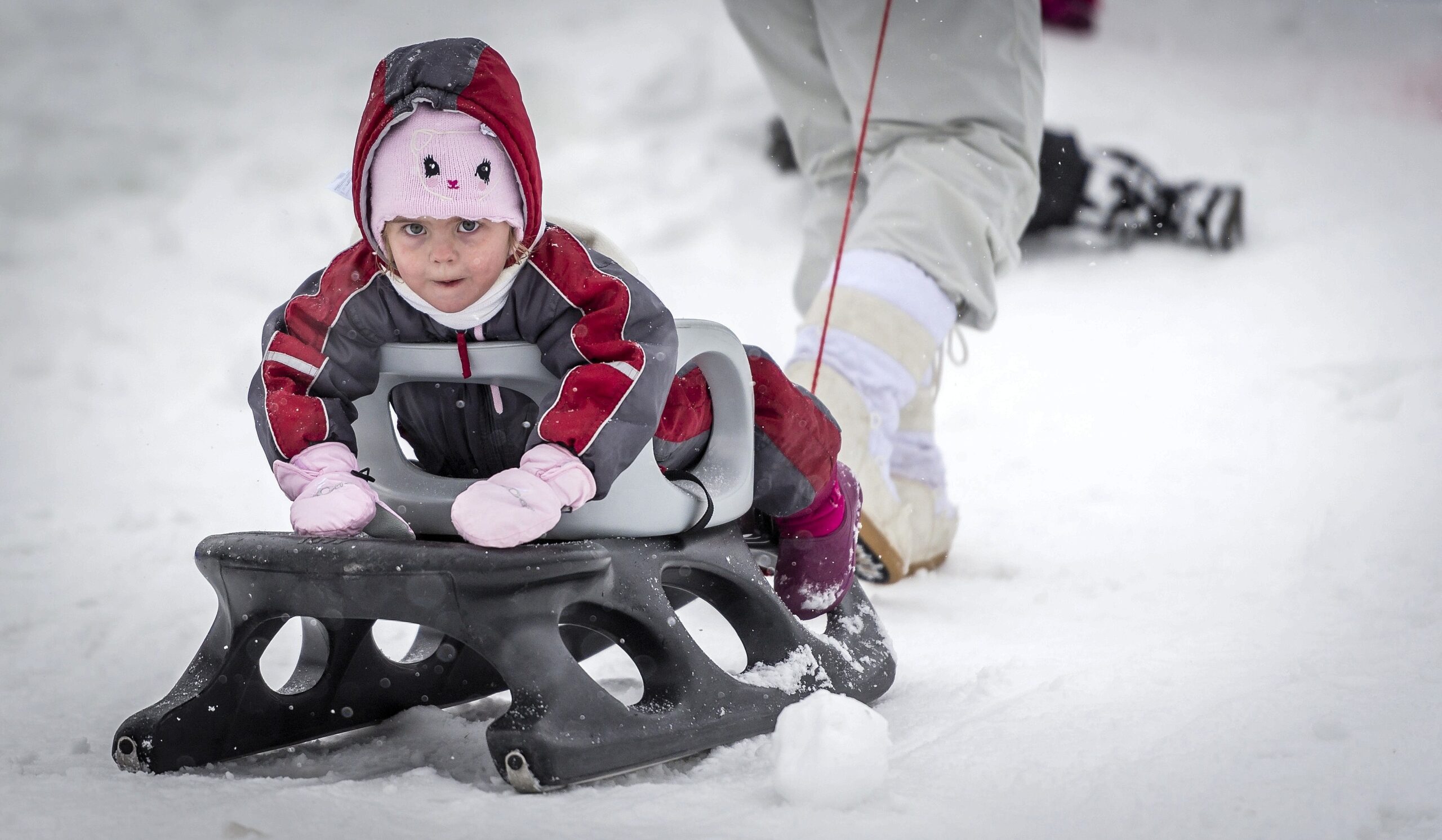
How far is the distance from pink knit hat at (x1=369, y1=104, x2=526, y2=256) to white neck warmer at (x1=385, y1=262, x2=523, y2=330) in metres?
0.07

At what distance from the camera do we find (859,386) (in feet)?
7.74

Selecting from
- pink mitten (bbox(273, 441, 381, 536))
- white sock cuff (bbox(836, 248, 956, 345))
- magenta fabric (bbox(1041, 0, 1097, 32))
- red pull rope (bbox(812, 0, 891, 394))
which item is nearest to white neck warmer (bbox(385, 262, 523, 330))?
pink mitten (bbox(273, 441, 381, 536))

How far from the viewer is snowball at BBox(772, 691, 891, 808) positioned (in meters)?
1.23

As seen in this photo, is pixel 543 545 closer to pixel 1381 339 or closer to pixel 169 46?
pixel 1381 339

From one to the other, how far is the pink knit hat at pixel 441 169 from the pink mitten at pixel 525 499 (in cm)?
29

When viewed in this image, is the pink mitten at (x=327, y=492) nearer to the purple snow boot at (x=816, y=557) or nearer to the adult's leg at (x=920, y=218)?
the purple snow boot at (x=816, y=557)

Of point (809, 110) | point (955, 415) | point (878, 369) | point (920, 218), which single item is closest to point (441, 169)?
point (878, 369)

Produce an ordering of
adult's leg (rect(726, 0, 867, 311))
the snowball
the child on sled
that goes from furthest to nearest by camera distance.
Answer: adult's leg (rect(726, 0, 867, 311)) < the child on sled < the snowball

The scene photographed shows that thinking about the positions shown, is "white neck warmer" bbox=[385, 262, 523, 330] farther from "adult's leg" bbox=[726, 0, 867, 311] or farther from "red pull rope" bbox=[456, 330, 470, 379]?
"adult's leg" bbox=[726, 0, 867, 311]

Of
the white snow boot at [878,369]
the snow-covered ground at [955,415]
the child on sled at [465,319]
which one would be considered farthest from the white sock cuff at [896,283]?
the child on sled at [465,319]

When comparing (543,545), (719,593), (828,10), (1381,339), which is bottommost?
(1381,339)

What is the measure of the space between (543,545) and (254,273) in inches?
156

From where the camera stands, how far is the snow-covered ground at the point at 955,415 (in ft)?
4.30

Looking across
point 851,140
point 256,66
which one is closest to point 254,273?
point 256,66
